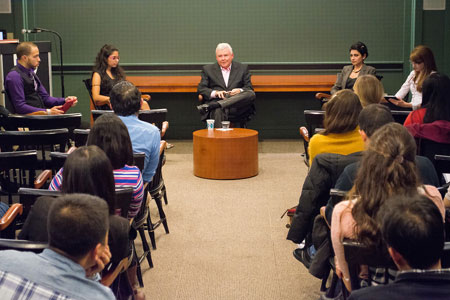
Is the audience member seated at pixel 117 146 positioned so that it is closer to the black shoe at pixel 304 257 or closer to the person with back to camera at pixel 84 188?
the person with back to camera at pixel 84 188

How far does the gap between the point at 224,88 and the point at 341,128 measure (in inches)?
168

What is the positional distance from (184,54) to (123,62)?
0.89m

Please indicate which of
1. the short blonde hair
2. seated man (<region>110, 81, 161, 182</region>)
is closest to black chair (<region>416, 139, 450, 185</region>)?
the short blonde hair

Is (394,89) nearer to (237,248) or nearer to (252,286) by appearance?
(237,248)

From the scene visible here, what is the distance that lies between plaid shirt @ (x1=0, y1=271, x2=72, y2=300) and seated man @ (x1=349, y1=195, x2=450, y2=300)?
0.88 metres

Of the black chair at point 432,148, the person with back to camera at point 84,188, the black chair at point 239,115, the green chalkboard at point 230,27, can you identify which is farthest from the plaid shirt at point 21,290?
the green chalkboard at point 230,27

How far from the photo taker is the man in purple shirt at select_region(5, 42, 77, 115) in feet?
21.4

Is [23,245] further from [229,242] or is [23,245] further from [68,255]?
[229,242]

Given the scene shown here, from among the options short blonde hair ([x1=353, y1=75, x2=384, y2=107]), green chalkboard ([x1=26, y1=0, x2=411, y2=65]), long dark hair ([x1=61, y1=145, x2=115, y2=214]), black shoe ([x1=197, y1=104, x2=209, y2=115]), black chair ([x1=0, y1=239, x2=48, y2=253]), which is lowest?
black shoe ([x1=197, y1=104, x2=209, y2=115])

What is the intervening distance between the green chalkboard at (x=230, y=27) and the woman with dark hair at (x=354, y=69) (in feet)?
3.90

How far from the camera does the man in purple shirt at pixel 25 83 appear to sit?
21.4 feet

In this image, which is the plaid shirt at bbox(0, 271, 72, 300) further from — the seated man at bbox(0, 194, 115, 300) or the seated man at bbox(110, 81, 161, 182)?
the seated man at bbox(110, 81, 161, 182)

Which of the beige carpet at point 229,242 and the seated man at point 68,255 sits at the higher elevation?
the seated man at point 68,255

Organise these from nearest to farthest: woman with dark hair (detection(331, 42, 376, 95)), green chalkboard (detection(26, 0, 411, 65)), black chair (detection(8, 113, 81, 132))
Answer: black chair (detection(8, 113, 81, 132)) < woman with dark hair (detection(331, 42, 376, 95)) < green chalkboard (detection(26, 0, 411, 65))
